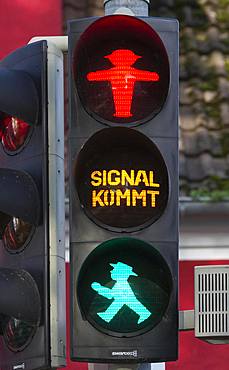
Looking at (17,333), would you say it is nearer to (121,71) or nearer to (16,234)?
(16,234)

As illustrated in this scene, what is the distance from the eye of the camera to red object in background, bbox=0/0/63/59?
13.3 metres

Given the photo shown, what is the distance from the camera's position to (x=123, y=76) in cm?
605

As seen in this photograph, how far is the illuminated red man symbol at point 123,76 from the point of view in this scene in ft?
19.7

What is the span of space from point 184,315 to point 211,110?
7371mm

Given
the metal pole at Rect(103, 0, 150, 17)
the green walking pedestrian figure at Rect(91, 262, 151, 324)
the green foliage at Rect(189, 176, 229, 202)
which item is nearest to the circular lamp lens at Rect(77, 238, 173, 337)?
the green walking pedestrian figure at Rect(91, 262, 151, 324)

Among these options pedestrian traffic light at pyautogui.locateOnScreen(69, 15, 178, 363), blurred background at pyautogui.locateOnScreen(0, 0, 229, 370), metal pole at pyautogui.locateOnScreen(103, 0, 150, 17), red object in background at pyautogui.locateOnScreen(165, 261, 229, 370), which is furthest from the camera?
blurred background at pyautogui.locateOnScreen(0, 0, 229, 370)

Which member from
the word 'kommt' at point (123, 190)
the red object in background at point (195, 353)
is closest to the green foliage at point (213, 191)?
the red object in background at point (195, 353)

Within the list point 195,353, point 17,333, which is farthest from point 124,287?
point 195,353

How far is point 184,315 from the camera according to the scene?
19.8 ft

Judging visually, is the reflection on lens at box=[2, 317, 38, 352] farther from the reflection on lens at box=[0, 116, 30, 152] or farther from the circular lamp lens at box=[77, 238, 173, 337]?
the reflection on lens at box=[0, 116, 30, 152]

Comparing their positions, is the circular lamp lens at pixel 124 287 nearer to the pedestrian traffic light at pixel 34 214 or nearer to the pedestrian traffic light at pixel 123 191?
the pedestrian traffic light at pixel 123 191

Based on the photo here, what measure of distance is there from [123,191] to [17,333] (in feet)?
2.65

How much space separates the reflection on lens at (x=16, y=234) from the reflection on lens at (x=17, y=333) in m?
0.29

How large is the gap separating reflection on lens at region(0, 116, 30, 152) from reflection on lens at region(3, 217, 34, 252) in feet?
0.99
